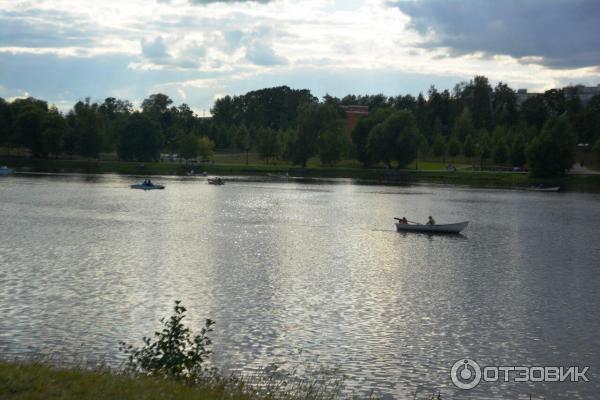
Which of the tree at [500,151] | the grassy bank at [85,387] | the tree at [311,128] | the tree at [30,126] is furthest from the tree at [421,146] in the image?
the grassy bank at [85,387]

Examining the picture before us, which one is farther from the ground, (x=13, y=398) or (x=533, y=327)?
(x=13, y=398)

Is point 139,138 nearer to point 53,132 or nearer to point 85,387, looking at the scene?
point 53,132

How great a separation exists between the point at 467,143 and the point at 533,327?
158203 millimetres

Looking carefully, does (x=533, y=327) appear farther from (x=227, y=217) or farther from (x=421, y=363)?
(x=227, y=217)

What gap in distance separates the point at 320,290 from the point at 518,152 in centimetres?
13741

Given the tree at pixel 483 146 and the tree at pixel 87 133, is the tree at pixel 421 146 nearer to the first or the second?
the tree at pixel 483 146

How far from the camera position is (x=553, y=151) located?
477 feet

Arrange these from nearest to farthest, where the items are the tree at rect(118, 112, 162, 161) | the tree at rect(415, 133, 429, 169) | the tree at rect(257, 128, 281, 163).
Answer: the tree at rect(415, 133, 429, 169), the tree at rect(118, 112, 162, 161), the tree at rect(257, 128, 281, 163)

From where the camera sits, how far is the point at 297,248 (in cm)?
5391

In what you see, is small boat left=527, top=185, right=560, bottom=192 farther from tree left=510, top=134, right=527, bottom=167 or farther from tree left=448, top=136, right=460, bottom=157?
tree left=448, top=136, right=460, bottom=157

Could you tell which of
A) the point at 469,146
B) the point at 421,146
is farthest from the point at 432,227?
the point at 469,146

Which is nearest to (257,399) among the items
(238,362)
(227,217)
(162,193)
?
(238,362)

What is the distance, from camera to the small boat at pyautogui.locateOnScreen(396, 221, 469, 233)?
66.2 metres

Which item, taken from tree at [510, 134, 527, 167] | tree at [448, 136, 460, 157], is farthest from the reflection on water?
tree at [448, 136, 460, 157]
